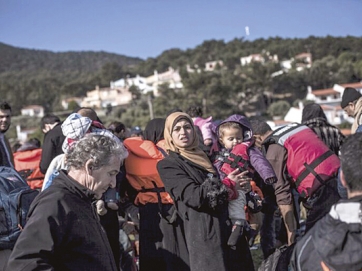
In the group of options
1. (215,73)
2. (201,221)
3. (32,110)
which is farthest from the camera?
(32,110)

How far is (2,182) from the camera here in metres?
2.48

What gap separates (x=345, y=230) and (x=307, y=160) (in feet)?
5.96

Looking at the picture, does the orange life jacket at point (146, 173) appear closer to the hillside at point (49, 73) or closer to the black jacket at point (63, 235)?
the black jacket at point (63, 235)

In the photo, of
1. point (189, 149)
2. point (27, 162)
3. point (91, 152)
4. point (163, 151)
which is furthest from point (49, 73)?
point (91, 152)

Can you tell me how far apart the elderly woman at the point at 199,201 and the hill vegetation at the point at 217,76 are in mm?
53382

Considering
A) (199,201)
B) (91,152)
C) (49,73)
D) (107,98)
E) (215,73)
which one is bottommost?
(107,98)

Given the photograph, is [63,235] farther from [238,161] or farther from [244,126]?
[244,126]

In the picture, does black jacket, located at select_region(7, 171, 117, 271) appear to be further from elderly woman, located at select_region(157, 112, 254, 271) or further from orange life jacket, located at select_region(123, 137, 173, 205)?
orange life jacket, located at select_region(123, 137, 173, 205)

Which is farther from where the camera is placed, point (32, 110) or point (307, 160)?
point (32, 110)

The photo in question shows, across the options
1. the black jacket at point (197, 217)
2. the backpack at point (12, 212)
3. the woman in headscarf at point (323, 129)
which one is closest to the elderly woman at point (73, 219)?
the backpack at point (12, 212)

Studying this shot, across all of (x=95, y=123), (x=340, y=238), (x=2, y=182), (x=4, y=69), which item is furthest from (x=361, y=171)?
(x=4, y=69)

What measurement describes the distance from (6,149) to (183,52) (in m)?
129

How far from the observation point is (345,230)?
64.6 inches

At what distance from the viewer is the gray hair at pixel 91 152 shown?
216 cm
